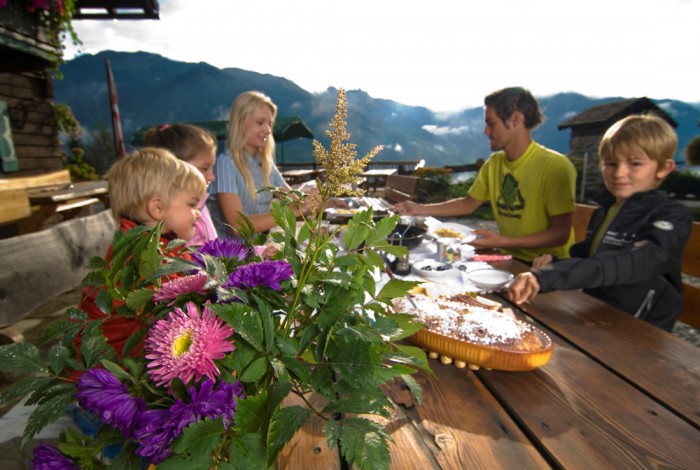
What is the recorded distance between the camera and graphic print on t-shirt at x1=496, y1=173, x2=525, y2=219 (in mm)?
3113

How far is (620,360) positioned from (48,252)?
8.17ft

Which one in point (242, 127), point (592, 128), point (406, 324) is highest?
point (592, 128)

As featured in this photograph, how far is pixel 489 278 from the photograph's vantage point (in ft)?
5.78

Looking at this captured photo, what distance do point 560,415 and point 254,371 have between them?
0.84 metres

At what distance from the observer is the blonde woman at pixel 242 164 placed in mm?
3138

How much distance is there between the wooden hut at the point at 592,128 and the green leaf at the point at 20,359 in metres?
17.4

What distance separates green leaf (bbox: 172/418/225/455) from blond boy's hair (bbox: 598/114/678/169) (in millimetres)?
2503

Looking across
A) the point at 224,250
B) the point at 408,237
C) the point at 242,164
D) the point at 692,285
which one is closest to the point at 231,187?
the point at 242,164

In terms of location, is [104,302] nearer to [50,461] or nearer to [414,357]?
[50,461]

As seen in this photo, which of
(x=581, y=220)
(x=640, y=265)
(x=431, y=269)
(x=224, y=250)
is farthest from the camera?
(x=581, y=220)

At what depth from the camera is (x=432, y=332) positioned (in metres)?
1.11

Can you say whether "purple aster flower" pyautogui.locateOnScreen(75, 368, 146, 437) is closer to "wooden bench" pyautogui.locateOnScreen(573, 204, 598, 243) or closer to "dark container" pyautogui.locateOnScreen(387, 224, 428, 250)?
"dark container" pyautogui.locateOnScreen(387, 224, 428, 250)

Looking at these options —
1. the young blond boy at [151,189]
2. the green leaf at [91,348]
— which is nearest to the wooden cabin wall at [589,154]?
the young blond boy at [151,189]

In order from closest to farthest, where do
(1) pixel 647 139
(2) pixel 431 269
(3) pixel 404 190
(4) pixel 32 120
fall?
(2) pixel 431 269
(1) pixel 647 139
(3) pixel 404 190
(4) pixel 32 120
